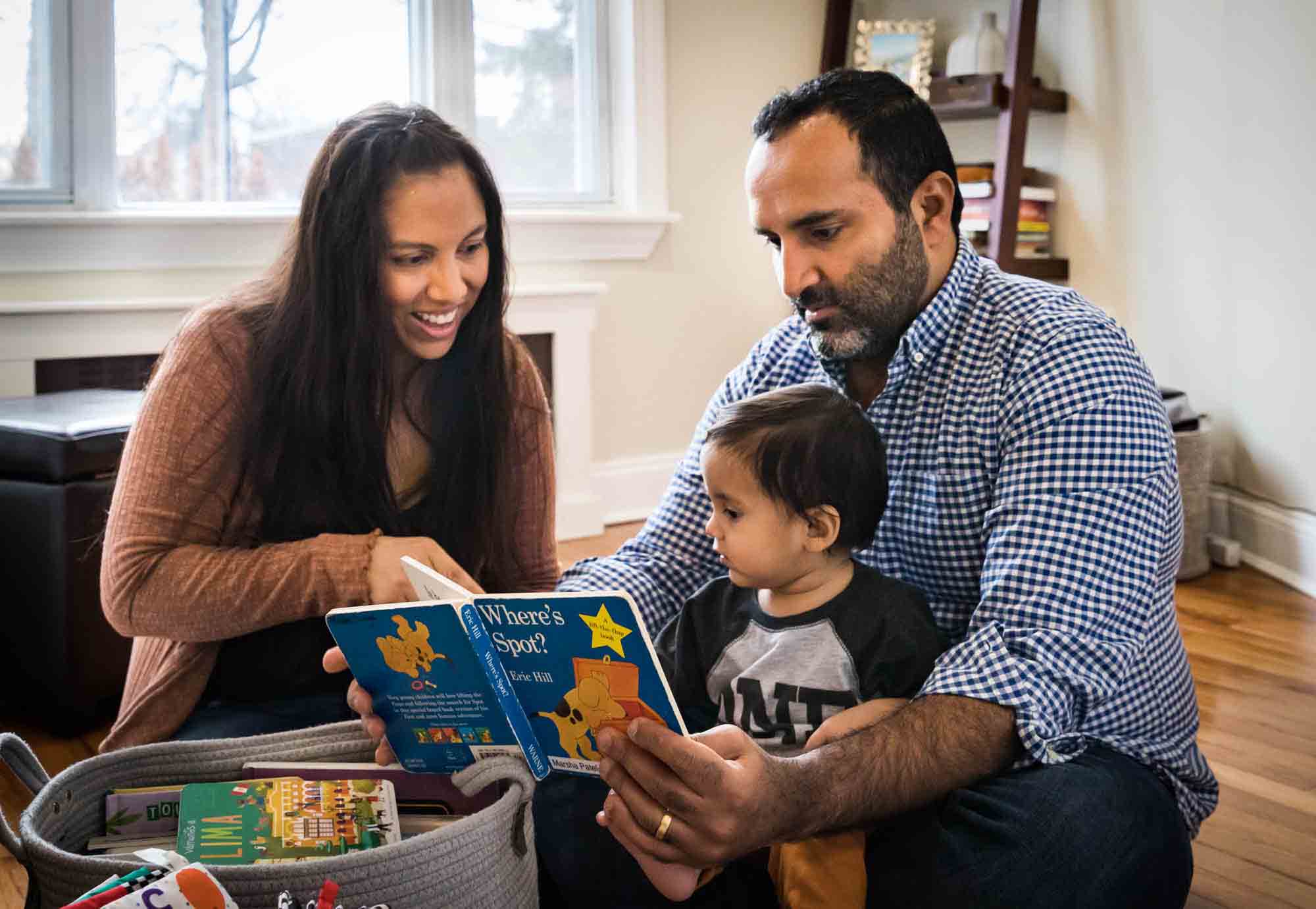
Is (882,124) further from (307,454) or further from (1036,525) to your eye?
(307,454)

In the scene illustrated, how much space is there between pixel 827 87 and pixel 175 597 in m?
0.93

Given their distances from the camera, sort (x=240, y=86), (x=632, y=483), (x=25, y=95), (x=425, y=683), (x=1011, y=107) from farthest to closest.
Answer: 1. (x=632, y=483)
2. (x=1011, y=107)
3. (x=240, y=86)
4. (x=25, y=95)
5. (x=425, y=683)

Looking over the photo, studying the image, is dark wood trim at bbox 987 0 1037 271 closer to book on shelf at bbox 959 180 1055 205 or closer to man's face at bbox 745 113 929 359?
book on shelf at bbox 959 180 1055 205

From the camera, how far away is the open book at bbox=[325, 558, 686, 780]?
100 cm

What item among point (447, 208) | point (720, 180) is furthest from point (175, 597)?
point (720, 180)

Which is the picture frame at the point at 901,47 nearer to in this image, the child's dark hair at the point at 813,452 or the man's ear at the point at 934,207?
the man's ear at the point at 934,207

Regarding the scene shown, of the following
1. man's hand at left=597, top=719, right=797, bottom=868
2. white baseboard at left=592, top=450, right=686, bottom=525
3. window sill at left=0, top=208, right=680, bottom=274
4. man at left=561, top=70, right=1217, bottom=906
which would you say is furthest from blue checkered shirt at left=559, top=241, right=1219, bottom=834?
white baseboard at left=592, top=450, right=686, bottom=525

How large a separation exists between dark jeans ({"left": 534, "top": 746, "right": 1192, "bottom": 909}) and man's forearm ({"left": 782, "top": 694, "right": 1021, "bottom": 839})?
0.03m

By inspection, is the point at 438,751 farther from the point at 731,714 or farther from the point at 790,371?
the point at 790,371

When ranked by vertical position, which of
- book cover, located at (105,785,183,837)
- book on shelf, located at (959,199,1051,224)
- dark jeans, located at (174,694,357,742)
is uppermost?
book on shelf, located at (959,199,1051,224)

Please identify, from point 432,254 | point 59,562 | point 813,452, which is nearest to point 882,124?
point 813,452

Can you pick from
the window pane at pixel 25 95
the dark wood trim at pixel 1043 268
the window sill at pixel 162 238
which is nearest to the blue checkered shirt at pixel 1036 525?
the window sill at pixel 162 238

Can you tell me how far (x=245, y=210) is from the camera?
10.5 ft

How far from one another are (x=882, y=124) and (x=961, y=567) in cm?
51
